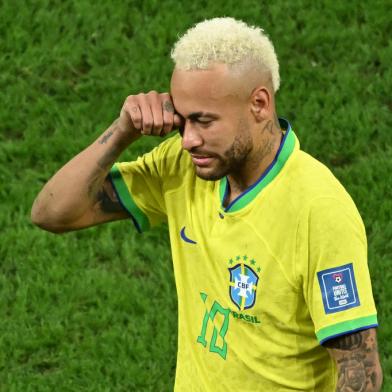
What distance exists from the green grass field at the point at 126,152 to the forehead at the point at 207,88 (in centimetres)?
327

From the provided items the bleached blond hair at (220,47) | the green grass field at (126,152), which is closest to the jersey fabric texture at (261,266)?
the bleached blond hair at (220,47)

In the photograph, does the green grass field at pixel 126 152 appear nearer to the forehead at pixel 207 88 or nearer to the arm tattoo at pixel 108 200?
the arm tattoo at pixel 108 200

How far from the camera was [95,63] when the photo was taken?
995 centimetres

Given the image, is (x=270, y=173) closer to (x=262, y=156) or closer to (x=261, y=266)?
(x=262, y=156)

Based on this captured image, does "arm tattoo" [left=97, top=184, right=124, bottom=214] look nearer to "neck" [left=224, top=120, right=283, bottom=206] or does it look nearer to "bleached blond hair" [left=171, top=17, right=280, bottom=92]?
"neck" [left=224, top=120, right=283, bottom=206]

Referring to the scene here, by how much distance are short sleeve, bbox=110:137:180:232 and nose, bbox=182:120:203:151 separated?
0.47 metres

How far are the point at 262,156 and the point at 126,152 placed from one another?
420cm

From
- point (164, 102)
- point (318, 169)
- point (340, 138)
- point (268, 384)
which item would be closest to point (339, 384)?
point (268, 384)

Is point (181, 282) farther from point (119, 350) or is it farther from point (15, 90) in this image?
point (15, 90)

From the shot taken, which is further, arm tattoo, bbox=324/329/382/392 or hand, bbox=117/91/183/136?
hand, bbox=117/91/183/136

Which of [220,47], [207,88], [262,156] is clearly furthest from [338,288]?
[220,47]

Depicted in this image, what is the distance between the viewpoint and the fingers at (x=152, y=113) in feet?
16.6

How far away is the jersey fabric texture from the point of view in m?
4.74

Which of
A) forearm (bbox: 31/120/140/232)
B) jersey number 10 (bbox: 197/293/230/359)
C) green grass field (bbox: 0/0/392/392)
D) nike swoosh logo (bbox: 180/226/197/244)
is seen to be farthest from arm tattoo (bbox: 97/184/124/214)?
green grass field (bbox: 0/0/392/392)
